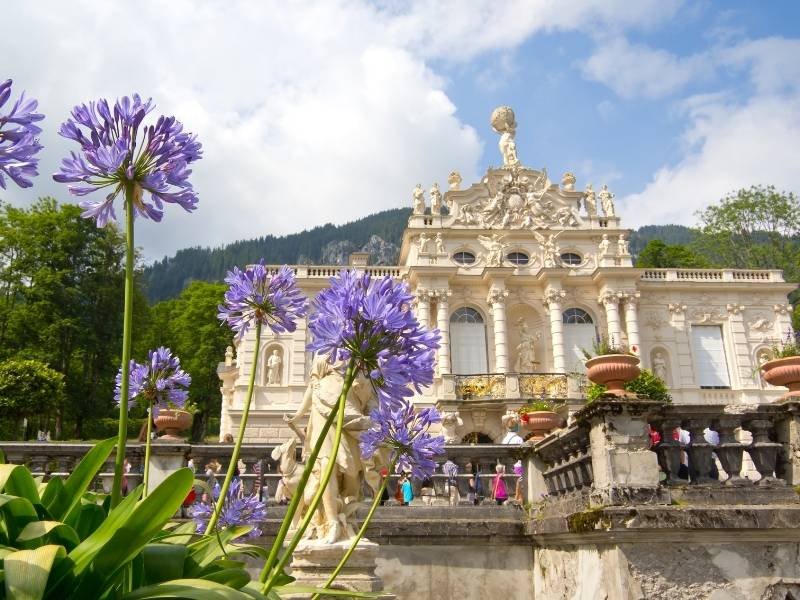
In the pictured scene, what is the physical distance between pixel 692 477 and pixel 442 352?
75.3 ft

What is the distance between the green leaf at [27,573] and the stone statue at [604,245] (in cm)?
3166

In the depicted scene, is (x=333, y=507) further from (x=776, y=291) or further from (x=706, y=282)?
(x=776, y=291)

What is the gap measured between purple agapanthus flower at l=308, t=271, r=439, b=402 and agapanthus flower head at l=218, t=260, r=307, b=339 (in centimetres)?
64

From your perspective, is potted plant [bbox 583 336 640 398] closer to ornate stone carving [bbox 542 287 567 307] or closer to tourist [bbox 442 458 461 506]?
tourist [bbox 442 458 461 506]

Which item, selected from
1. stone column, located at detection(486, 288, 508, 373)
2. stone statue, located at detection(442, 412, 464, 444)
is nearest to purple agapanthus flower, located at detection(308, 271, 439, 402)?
stone statue, located at detection(442, 412, 464, 444)

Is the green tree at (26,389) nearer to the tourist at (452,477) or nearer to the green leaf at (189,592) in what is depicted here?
the tourist at (452,477)

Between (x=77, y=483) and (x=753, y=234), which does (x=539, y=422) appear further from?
(x=753, y=234)

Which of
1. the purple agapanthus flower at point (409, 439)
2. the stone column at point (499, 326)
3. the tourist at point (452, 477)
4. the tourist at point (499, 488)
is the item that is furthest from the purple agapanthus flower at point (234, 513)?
the stone column at point (499, 326)

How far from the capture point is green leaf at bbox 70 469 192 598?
1.75m

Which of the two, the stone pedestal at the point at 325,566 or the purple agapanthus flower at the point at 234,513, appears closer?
the purple agapanthus flower at the point at 234,513

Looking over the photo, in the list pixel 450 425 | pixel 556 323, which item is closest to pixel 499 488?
pixel 450 425

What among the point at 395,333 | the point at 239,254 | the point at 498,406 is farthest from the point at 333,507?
the point at 239,254

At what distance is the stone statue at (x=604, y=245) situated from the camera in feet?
104

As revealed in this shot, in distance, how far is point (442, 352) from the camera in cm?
2866
